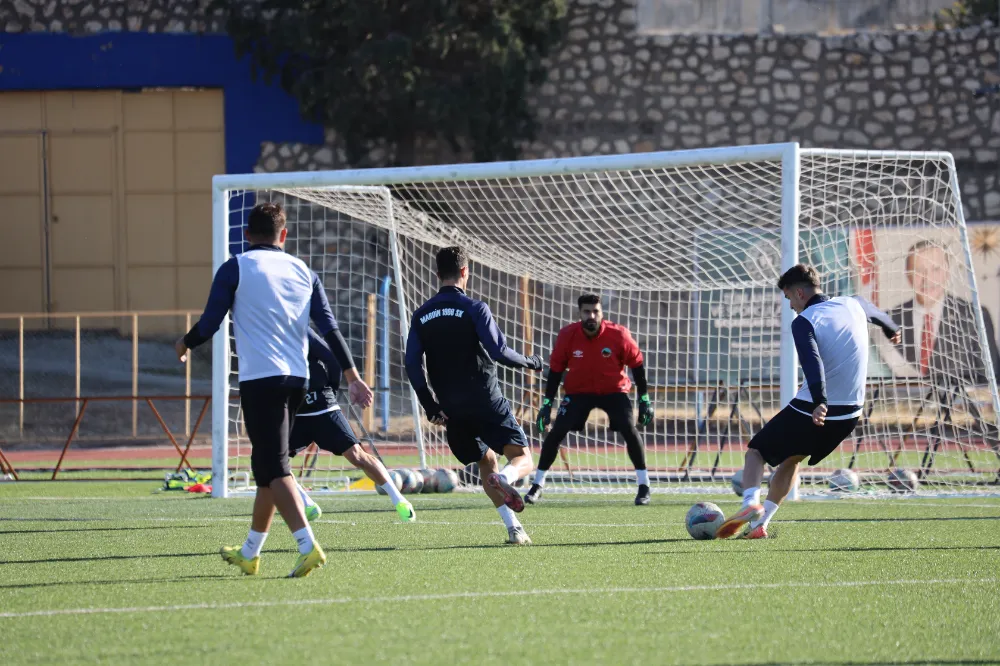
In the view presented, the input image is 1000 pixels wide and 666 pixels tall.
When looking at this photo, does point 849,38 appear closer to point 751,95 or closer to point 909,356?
point 751,95

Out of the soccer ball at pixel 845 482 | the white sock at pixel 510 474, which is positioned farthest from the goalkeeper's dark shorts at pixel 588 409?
the white sock at pixel 510 474

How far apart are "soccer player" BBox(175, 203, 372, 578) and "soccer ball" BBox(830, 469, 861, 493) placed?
6.52 m

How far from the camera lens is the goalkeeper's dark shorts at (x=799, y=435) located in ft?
27.1

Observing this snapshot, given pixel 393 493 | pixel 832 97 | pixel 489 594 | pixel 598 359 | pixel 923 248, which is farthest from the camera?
pixel 832 97

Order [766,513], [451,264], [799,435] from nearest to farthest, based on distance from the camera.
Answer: [451,264], [799,435], [766,513]

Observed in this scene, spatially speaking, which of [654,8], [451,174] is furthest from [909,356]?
[451,174]

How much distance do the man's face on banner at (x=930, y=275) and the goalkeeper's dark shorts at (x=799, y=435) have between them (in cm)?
556

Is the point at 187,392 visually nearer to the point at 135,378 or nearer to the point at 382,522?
the point at 135,378

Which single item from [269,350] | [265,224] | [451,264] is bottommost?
[269,350]

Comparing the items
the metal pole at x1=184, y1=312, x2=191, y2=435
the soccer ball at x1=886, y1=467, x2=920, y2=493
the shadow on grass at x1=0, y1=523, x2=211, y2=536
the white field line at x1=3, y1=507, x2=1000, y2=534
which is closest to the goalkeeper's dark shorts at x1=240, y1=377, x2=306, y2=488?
the white field line at x1=3, y1=507, x2=1000, y2=534

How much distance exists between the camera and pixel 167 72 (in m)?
21.0

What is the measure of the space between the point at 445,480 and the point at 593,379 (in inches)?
79.5

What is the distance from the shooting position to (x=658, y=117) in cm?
2109

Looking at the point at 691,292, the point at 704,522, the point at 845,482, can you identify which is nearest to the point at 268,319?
the point at 704,522
